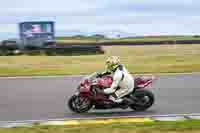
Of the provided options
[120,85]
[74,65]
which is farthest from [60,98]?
[74,65]

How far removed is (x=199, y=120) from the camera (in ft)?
33.8

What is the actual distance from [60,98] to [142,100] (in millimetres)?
3355

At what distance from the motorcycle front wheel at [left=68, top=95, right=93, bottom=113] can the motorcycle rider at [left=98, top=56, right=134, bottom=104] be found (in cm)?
45

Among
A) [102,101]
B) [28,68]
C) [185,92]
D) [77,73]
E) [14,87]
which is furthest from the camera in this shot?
[28,68]

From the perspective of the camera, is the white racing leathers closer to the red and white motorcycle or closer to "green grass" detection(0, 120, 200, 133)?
the red and white motorcycle

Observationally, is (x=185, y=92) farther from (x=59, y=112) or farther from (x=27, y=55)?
(x=27, y=55)

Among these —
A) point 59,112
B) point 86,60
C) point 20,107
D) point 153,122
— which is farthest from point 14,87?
point 86,60

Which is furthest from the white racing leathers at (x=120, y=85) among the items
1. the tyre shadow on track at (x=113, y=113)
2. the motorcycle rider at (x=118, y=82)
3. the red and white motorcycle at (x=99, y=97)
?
the tyre shadow on track at (x=113, y=113)

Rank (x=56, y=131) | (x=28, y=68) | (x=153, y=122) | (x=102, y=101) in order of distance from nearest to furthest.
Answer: (x=56, y=131) < (x=153, y=122) < (x=102, y=101) < (x=28, y=68)

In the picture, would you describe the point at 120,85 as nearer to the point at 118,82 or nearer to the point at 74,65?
the point at 118,82

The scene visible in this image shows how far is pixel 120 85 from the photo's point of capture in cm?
1198

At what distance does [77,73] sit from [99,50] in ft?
38.3

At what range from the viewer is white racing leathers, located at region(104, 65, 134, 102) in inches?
467

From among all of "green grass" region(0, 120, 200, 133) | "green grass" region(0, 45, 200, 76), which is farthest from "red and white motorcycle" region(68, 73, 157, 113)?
"green grass" region(0, 45, 200, 76)
